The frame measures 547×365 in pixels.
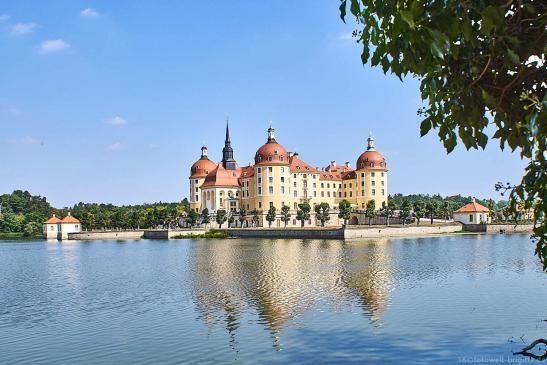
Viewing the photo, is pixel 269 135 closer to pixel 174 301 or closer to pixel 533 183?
pixel 174 301

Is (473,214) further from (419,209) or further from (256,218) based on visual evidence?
(256,218)

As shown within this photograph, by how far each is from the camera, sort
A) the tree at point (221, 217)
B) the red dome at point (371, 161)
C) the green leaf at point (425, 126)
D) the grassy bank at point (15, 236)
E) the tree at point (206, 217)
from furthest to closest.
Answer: the grassy bank at point (15, 236)
the red dome at point (371, 161)
the tree at point (206, 217)
the tree at point (221, 217)
the green leaf at point (425, 126)

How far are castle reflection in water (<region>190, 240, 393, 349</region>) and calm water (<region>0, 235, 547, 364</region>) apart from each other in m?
0.06

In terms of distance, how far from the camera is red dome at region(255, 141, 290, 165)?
95062mm

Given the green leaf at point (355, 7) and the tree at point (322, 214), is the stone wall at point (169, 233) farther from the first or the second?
the green leaf at point (355, 7)

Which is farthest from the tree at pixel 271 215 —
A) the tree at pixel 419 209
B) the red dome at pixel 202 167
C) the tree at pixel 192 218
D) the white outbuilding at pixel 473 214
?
the white outbuilding at pixel 473 214

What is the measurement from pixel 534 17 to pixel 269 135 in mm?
94617

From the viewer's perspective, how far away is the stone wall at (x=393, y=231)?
6912cm

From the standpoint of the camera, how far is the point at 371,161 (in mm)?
102062

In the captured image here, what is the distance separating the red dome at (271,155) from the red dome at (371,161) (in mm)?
15082

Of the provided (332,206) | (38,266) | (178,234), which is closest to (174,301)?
(38,266)

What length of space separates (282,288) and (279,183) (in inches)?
2816

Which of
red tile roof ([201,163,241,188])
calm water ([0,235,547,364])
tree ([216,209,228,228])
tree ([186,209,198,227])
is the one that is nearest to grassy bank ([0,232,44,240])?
tree ([186,209,198,227])

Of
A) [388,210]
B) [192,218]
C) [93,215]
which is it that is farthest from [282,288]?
[93,215]
